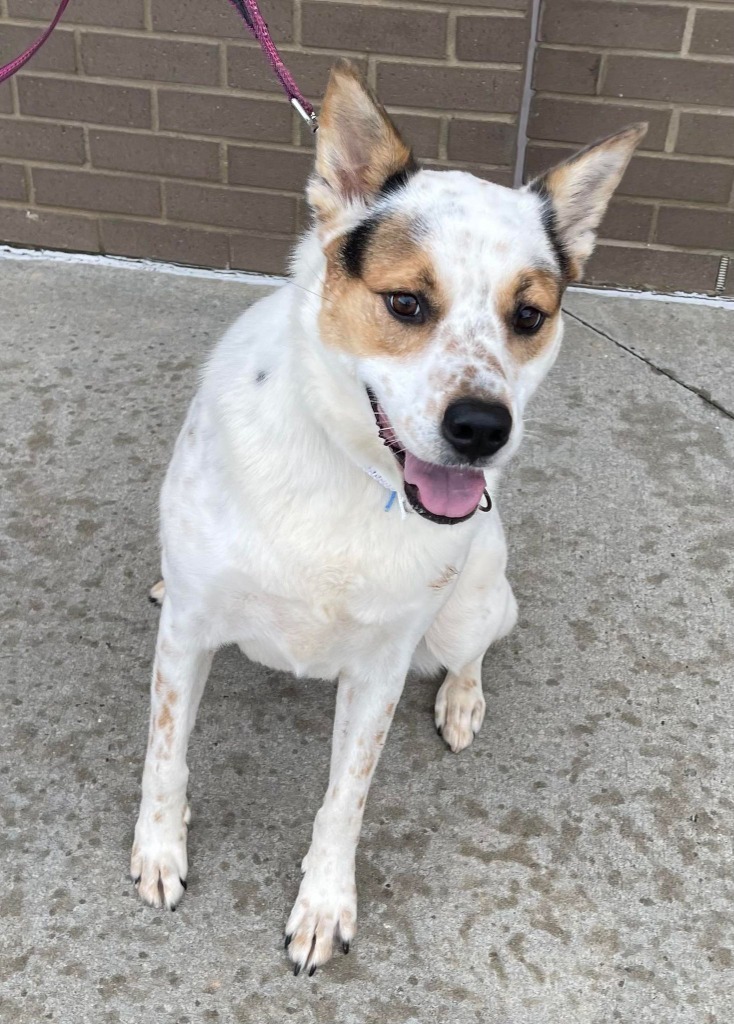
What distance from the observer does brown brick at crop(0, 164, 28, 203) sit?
4.86m

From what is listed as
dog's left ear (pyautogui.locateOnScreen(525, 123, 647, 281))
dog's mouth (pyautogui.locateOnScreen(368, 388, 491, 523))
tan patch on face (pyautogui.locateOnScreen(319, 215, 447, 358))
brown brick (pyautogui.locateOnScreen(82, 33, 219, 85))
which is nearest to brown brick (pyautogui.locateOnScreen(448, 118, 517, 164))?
brown brick (pyautogui.locateOnScreen(82, 33, 219, 85))

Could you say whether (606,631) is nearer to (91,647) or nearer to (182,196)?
(91,647)

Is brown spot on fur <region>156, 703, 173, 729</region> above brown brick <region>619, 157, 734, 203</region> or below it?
below

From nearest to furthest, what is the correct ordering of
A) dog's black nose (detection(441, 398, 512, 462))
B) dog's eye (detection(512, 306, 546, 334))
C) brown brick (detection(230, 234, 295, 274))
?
dog's black nose (detection(441, 398, 512, 462)) → dog's eye (detection(512, 306, 546, 334)) → brown brick (detection(230, 234, 295, 274))

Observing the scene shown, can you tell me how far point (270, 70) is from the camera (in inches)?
175

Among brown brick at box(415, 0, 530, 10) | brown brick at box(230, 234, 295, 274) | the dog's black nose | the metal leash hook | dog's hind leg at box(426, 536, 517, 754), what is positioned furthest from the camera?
brown brick at box(230, 234, 295, 274)

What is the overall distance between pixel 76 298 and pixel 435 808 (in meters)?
3.23

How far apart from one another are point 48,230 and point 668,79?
10.3 ft

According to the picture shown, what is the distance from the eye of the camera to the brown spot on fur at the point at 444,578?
7.38 ft

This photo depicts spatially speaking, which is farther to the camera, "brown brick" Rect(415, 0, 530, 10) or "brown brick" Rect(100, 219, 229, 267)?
"brown brick" Rect(100, 219, 229, 267)

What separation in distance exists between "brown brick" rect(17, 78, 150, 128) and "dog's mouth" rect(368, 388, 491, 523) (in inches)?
130

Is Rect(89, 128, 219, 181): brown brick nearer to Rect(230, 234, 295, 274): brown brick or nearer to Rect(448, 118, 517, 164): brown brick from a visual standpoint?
Rect(230, 234, 295, 274): brown brick

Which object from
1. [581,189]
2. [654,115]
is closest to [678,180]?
[654,115]

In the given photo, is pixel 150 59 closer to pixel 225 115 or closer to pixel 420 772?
pixel 225 115
